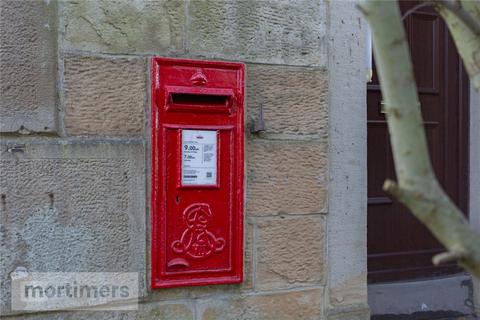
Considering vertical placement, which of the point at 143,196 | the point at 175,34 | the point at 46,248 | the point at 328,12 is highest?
the point at 328,12

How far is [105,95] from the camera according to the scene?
368 centimetres

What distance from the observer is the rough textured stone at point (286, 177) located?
4.02 m

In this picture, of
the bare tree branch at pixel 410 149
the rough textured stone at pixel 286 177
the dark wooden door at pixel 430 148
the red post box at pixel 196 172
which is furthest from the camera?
the dark wooden door at pixel 430 148

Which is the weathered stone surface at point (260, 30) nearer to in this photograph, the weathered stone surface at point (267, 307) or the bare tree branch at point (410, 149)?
the weathered stone surface at point (267, 307)

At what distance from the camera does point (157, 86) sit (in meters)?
3.73

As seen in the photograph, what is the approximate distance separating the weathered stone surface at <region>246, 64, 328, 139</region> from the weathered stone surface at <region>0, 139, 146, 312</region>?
0.90 metres

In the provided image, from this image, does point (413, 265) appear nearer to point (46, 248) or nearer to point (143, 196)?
point (143, 196)

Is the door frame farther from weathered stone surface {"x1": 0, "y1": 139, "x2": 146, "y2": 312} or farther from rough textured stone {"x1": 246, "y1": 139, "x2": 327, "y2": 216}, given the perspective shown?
weathered stone surface {"x1": 0, "y1": 139, "x2": 146, "y2": 312}

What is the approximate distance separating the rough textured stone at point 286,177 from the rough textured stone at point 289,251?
3.5 inches

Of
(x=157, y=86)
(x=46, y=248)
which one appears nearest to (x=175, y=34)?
(x=157, y=86)

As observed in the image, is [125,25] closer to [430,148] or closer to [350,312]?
[350,312]

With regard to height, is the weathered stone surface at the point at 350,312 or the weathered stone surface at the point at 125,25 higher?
→ the weathered stone surface at the point at 125,25

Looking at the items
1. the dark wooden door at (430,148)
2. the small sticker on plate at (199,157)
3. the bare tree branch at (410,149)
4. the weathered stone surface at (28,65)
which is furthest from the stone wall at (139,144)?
the bare tree branch at (410,149)

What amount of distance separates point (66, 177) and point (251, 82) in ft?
4.51
